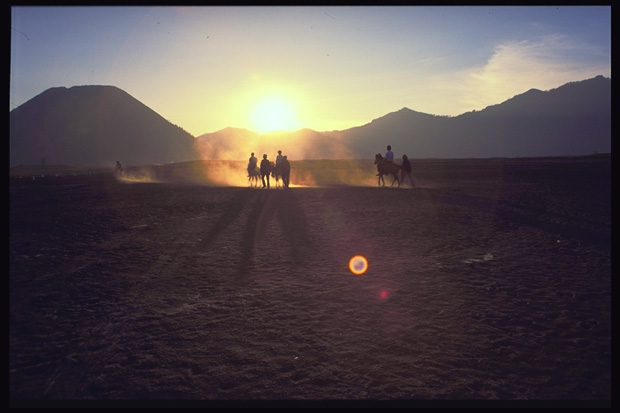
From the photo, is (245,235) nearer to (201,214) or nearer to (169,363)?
(201,214)

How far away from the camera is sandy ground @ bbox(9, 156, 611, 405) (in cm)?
331

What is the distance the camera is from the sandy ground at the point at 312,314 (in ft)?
10.9

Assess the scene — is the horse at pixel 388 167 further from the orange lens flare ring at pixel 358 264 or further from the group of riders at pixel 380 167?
the orange lens flare ring at pixel 358 264

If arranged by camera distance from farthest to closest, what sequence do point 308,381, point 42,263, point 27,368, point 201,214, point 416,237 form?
point 201,214, point 416,237, point 42,263, point 27,368, point 308,381

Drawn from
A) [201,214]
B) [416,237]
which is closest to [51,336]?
[416,237]

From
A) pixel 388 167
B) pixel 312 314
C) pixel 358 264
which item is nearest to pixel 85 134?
pixel 388 167

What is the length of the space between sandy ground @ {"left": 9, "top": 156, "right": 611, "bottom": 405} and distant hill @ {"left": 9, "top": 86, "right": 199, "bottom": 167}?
185 m

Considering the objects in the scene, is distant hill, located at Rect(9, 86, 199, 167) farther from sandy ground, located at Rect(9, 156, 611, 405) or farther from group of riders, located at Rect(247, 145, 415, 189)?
sandy ground, located at Rect(9, 156, 611, 405)

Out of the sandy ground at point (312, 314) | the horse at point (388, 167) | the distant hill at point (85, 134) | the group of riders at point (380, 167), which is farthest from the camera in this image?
the distant hill at point (85, 134)

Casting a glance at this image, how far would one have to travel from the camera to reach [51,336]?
426cm

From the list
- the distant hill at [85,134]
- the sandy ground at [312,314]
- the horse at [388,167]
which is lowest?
the sandy ground at [312,314]

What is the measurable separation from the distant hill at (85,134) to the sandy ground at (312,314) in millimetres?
184967

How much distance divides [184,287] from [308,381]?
3205 mm

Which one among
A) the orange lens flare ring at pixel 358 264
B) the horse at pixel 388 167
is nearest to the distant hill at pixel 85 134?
the horse at pixel 388 167
